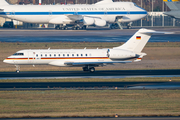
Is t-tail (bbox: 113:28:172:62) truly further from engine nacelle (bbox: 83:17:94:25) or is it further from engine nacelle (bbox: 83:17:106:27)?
engine nacelle (bbox: 83:17:94:25)

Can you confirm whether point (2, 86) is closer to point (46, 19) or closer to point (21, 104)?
point (21, 104)

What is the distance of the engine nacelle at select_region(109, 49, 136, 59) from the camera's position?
3519cm

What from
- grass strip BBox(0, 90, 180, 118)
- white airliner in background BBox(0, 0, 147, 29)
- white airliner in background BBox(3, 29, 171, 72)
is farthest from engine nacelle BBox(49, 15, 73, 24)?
grass strip BBox(0, 90, 180, 118)

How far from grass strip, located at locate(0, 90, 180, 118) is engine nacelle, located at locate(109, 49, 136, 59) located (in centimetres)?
1236

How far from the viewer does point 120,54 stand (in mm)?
35375

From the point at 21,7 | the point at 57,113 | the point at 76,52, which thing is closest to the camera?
the point at 57,113

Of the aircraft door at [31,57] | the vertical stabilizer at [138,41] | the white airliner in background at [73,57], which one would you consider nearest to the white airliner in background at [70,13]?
the vertical stabilizer at [138,41]

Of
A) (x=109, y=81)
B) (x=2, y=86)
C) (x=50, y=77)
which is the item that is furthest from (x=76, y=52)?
(x=2, y=86)

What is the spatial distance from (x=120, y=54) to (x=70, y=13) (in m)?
49.8

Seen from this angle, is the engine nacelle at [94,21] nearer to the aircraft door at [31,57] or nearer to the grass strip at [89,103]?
the aircraft door at [31,57]

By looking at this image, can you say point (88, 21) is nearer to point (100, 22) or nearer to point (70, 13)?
point (100, 22)

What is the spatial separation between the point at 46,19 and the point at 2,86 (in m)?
59.1

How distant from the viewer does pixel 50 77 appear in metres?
30.6

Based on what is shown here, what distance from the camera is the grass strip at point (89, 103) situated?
1741 centimetres
